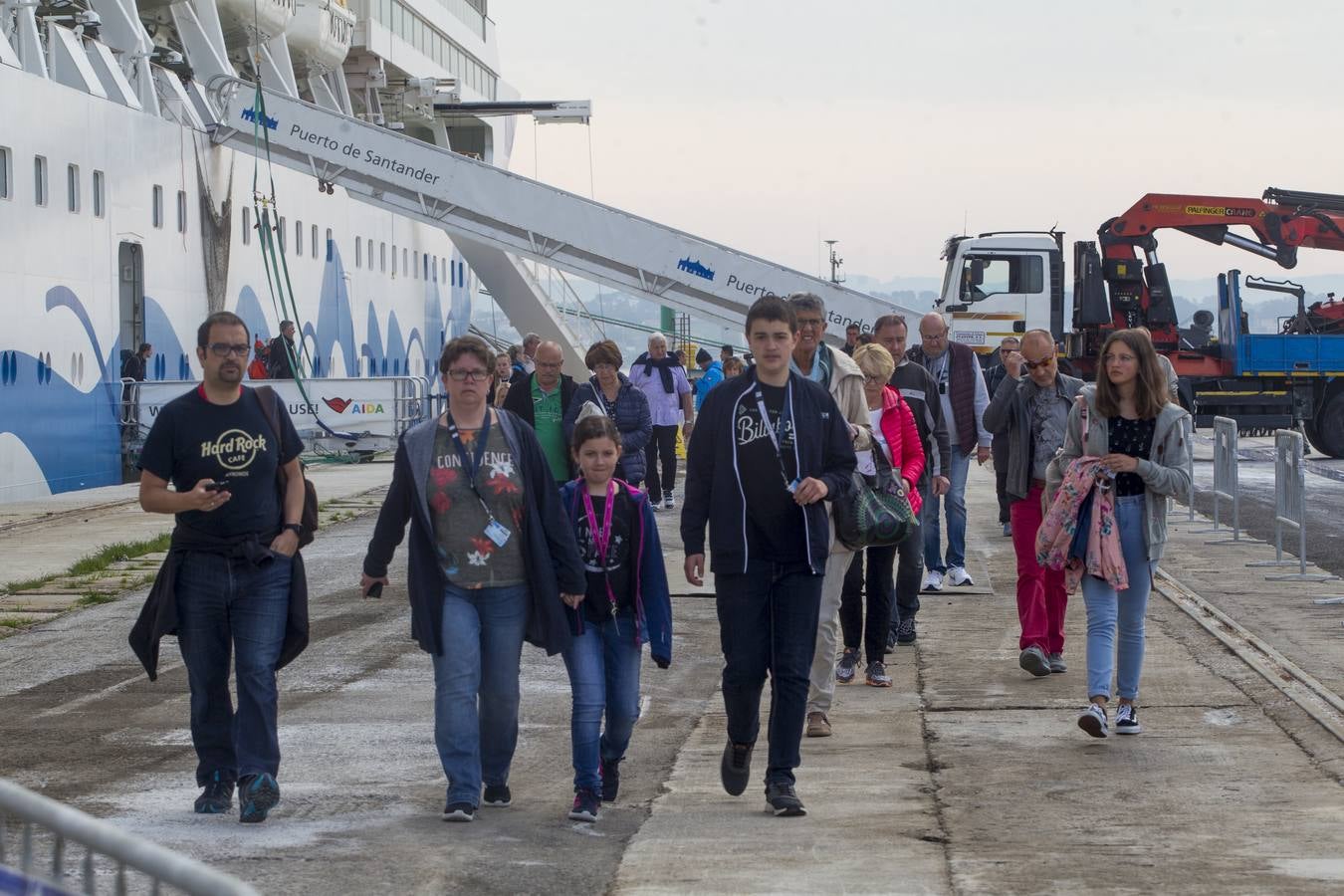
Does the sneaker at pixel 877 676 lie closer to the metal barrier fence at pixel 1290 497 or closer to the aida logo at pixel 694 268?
the metal barrier fence at pixel 1290 497

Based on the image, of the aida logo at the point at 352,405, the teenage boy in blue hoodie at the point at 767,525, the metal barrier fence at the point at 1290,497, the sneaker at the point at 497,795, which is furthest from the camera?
the aida logo at the point at 352,405

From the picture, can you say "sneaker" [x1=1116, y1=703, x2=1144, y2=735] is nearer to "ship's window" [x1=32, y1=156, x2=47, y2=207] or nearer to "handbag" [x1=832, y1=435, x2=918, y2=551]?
"handbag" [x1=832, y1=435, x2=918, y2=551]

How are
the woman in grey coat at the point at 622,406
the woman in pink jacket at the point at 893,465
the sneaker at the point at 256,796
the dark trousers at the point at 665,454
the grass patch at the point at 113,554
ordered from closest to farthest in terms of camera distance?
the sneaker at the point at 256,796, the woman in pink jacket at the point at 893,465, the woman in grey coat at the point at 622,406, the grass patch at the point at 113,554, the dark trousers at the point at 665,454

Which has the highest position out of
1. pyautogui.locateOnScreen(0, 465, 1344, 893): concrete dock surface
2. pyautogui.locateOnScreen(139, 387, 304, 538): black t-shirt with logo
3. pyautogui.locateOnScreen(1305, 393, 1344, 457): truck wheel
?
pyautogui.locateOnScreen(139, 387, 304, 538): black t-shirt with logo

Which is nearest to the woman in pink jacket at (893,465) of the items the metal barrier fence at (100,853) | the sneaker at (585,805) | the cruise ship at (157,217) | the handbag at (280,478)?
the sneaker at (585,805)

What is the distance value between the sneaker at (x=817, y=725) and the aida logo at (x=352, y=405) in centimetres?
2042

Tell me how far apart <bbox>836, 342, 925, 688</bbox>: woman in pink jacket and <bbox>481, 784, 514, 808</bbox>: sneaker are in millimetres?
2823

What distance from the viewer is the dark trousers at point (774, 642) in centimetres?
640

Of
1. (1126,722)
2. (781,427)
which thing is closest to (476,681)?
(781,427)

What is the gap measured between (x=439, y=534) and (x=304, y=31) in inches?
1281

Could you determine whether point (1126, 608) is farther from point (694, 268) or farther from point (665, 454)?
point (694, 268)

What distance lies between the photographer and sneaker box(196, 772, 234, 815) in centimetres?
630

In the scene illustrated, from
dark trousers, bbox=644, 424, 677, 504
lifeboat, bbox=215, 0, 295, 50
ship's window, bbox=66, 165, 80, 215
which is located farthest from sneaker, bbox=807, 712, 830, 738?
lifeboat, bbox=215, 0, 295, 50

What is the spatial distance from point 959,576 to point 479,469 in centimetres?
703
